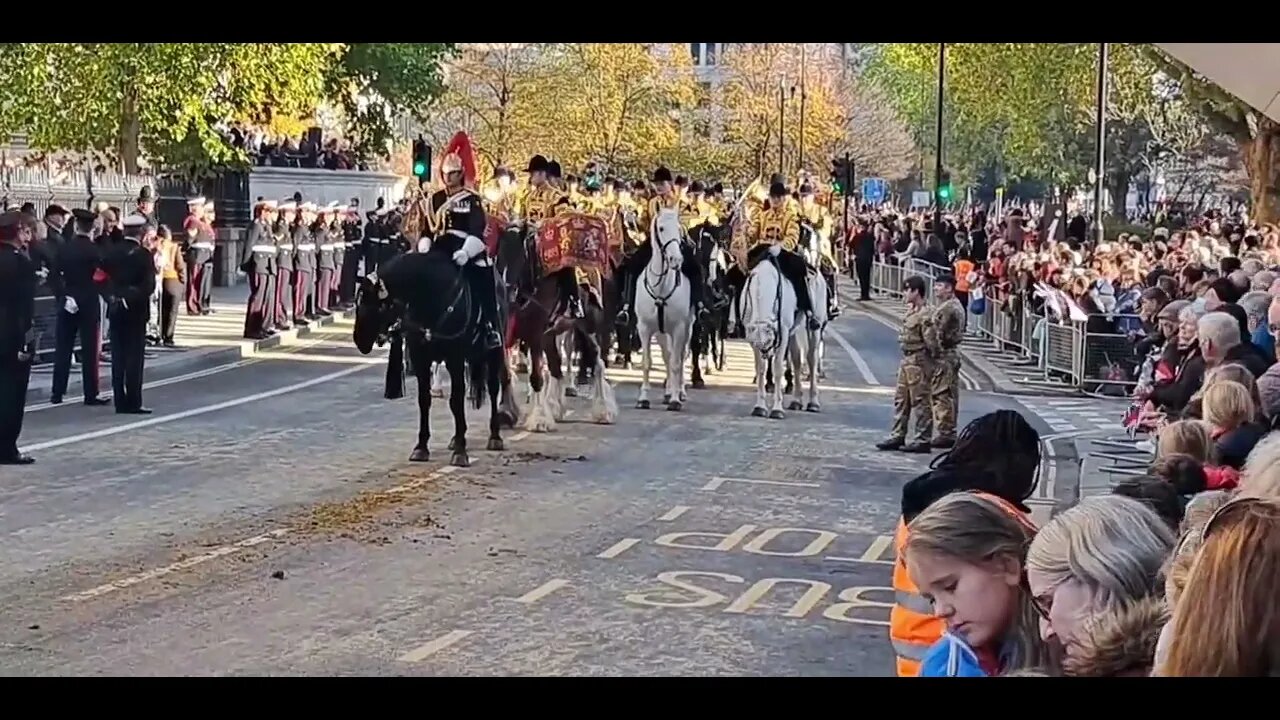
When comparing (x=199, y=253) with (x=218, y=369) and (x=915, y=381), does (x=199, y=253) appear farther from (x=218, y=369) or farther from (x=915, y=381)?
(x=915, y=381)

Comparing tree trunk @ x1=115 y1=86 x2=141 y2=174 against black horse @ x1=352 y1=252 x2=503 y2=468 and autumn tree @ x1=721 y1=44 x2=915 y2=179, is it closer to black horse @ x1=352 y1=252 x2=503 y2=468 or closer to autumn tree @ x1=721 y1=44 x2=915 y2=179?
black horse @ x1=352 y1=252 x2=503 y2=468

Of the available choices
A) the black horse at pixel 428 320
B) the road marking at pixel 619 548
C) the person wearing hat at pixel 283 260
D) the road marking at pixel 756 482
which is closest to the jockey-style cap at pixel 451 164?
the black horse at pixel 428 320

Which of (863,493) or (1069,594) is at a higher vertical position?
(1069,594)

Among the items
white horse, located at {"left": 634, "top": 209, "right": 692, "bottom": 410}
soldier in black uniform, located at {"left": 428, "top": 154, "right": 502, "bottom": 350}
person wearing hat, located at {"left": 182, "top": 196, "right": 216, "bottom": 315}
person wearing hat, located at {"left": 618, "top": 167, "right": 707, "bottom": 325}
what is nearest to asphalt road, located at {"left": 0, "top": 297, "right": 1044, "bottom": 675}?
white horse, located at {"left": 634, "top": 209, "right": 692, "bottom": 410}

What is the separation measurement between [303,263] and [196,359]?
22.1 ft

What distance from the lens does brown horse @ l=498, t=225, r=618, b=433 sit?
19.2 m

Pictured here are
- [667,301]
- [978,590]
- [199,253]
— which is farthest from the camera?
[199,253]

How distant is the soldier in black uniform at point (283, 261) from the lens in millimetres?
31422

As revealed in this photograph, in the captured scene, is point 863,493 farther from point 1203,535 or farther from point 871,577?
point 1203,535

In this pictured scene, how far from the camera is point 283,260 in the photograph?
104ft

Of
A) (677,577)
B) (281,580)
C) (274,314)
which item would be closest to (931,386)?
(677,577)

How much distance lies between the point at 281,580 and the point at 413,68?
41.2 metres

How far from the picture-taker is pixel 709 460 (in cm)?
1727

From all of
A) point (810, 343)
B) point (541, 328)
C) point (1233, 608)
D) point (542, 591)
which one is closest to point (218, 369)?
point (541, 328)
